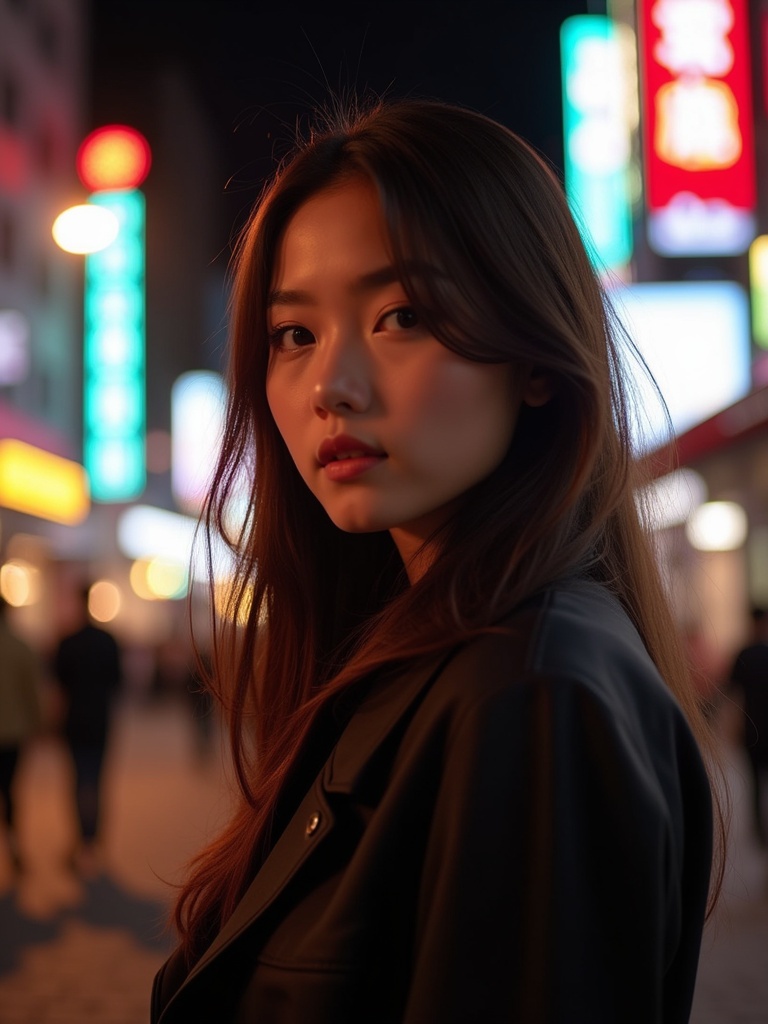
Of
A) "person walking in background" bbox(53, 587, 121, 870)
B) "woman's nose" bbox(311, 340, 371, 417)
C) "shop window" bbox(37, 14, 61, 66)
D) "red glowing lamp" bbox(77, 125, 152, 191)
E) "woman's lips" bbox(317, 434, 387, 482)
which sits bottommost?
"person walking in background" bbox(53, 587, 121, 870)

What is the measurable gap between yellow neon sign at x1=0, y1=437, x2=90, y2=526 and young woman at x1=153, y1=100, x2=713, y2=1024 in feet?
51.6

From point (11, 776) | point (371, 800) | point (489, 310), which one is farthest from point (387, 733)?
point (11, 776)

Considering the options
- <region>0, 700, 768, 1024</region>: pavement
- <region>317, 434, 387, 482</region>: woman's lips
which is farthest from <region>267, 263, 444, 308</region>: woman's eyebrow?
<region>0, 700, 768, 1024</region>: pavement

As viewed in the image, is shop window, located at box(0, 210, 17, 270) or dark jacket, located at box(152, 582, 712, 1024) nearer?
dark jacket, located at box(152, 582, 712, 1024)

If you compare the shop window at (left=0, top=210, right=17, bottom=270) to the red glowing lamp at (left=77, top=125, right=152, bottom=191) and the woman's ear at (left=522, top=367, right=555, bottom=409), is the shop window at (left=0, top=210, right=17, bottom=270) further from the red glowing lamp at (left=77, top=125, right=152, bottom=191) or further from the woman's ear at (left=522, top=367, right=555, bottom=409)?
the woman's ear at (left=522, top=367, right=555, bottom=409)

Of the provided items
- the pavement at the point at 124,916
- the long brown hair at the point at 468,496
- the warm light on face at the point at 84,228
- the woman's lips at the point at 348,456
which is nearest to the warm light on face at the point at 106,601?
the pavement at the point at 124,916

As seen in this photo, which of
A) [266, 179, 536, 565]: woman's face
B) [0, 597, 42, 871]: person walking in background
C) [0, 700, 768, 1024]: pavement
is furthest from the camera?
[0, 597, 42, 871]: person walking in background

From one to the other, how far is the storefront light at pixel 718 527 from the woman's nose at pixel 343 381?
12.2 meters

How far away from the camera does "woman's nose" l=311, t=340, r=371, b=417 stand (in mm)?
1204

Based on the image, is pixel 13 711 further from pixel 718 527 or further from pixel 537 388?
pixel 718 527

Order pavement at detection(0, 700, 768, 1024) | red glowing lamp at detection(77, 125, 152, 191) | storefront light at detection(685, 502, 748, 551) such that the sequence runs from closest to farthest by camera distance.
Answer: pavement at detection(0, 700, 768, 1024)
storefront light at detection(685, 502, 748, 551)
red glowing lamp at detection(77, 125, 152, 191)

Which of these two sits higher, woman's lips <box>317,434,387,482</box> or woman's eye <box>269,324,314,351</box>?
woman's eye <box>269,324,314,351</box>

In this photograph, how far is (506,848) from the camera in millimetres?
906

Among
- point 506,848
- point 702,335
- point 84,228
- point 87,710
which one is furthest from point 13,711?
point 702,335
